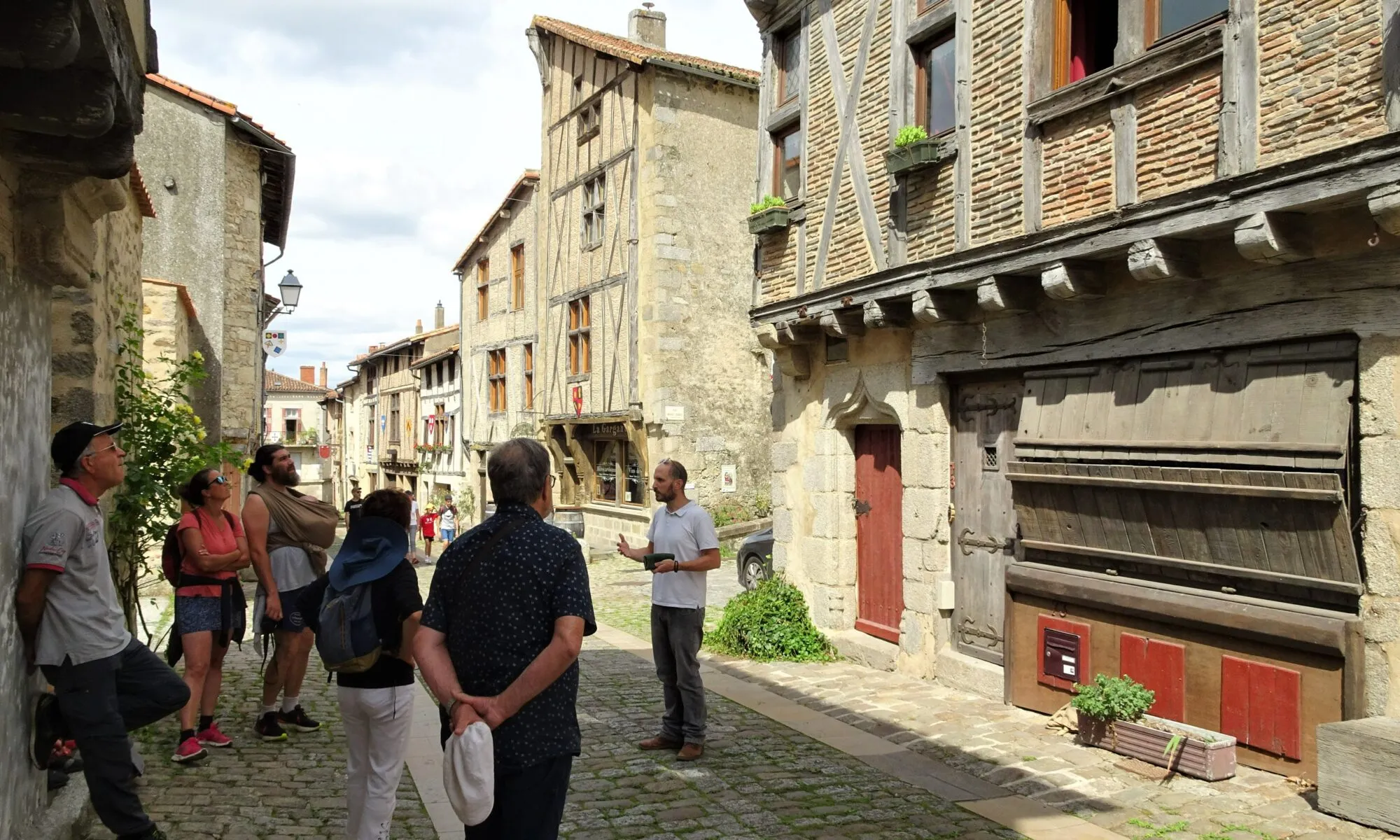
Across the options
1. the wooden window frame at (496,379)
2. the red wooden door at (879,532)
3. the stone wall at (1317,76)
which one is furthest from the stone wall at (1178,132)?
the wooden window frame at (496,379)

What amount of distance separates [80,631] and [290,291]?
13.8m

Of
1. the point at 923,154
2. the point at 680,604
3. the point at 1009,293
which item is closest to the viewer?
the point at 680,604

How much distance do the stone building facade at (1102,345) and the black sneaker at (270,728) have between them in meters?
4.40

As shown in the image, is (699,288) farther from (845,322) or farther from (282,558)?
(282,558)

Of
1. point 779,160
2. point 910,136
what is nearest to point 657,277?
point 779,160

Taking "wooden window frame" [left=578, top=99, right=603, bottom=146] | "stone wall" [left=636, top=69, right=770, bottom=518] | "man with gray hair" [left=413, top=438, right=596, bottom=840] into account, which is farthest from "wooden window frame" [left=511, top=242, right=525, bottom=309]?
"man with gray hair" [left=413, top=438, right=596, bottom=840]

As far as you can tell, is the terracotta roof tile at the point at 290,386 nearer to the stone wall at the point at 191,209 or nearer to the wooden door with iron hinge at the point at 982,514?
the stone wall at the point at 191,209

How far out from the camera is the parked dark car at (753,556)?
13062 millimetres

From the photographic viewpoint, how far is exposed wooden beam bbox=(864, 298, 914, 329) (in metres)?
7.54

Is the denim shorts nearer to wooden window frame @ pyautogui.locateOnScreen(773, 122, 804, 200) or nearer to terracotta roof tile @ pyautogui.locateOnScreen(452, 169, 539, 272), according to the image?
wooden window frame @ pyautogui.locateOnScreen(773, 122, 804, 200)

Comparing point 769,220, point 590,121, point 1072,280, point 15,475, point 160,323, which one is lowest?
point 15,475

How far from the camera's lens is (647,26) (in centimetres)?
2012

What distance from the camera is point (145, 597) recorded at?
11859 mm

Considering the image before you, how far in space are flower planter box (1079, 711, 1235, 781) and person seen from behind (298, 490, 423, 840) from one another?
12.1 ft
